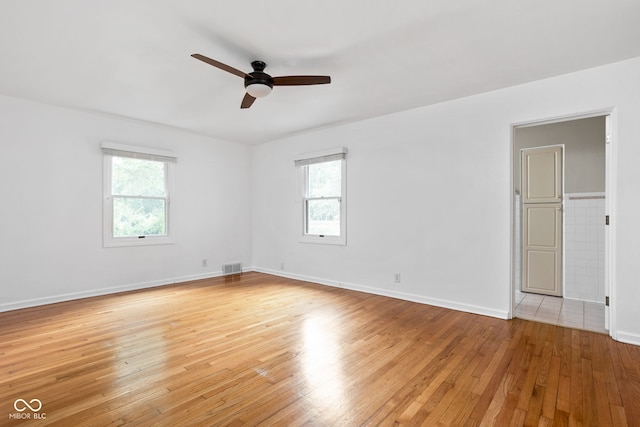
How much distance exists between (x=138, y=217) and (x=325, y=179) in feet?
9.99

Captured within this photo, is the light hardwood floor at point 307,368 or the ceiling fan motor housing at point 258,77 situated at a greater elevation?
the ceiling fan motor housing at point 258,77

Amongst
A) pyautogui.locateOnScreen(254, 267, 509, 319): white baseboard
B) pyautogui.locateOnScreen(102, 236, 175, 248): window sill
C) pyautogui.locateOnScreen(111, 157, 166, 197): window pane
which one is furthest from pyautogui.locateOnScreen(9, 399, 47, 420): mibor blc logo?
pyautogui.locateOnScreen(254, 267, 509, 319): white baseboard

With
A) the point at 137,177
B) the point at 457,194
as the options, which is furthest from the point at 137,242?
the point at 457,194

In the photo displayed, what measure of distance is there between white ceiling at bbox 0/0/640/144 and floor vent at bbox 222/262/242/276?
3.12 metres

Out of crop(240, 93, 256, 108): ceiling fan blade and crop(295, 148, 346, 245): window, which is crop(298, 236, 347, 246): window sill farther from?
crop(240, 93, 256, 108): ceiling fan blade

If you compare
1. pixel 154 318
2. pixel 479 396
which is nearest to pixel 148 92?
pixel 154 318

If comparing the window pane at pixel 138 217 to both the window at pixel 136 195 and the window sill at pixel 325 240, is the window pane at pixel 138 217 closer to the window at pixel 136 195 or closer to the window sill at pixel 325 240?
the window at pixel 136 195

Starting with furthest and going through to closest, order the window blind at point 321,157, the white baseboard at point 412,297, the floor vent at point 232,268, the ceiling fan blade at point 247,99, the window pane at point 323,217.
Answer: the floor vent at point 232,268
the window pane at point 323,217
the window blind at point 321,157
the white baseboard at point 412,297
the ceiling fan blade at point 247,99

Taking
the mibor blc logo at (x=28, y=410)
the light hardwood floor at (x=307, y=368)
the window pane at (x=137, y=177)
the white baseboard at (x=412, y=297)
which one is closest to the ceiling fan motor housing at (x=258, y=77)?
the light hardwood floor at (x=307, y=368)

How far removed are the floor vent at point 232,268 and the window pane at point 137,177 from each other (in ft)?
5.65

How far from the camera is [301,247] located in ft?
18.4

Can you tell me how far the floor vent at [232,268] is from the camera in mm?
5887

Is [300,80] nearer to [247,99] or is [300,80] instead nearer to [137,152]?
[247,99]

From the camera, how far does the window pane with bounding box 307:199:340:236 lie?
16.9 feet
